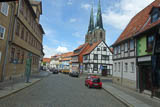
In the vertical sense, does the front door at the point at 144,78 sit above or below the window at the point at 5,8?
below

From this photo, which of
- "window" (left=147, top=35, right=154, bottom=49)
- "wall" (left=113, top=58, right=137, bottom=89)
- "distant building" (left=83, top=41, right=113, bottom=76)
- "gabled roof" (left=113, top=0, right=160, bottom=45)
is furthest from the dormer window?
"distant building" (left=83, top=41, right=113, bottom=76)

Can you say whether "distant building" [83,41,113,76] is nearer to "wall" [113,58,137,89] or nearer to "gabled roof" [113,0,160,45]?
"wall" [113,58,137,89]

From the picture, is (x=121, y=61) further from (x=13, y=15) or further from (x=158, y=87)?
(x=13, y=15)

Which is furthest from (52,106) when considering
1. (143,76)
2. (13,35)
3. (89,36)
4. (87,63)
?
(89,36)

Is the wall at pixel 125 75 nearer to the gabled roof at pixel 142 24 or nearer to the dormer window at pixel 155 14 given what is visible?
the gabled roof at pixel 142 24

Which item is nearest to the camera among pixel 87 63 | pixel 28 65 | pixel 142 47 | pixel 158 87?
pixel 158 87

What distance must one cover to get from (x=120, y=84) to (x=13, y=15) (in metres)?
17.6

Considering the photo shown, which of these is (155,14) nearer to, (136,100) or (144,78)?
(144,78)

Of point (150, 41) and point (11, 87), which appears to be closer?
point (11, 87)

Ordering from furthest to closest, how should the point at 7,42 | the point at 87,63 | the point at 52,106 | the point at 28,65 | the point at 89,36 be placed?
the point at 89,36
the point at 87,63
the point at 28,65
the point at 7,42
the point at 52,106

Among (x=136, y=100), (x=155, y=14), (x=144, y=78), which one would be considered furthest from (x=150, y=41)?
(x=136, y=100)

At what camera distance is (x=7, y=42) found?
51.3 feet

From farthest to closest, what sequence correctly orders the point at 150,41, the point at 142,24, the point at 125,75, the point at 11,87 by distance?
the point at 125,75 → the point at 142,24 → the point at 150,41 → the point at 11,87

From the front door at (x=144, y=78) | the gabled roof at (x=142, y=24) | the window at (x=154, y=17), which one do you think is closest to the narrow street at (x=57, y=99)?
the front door at (x=144, y=78)
